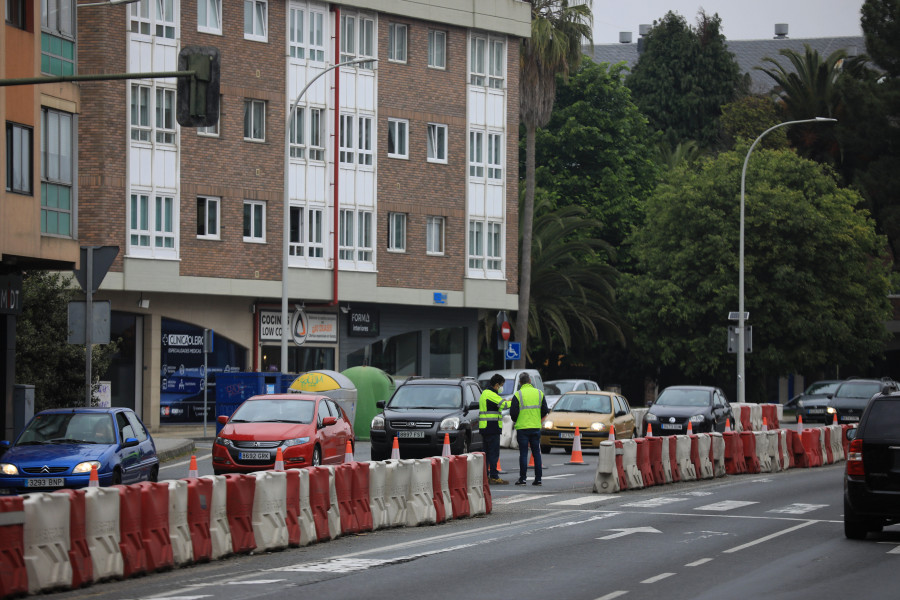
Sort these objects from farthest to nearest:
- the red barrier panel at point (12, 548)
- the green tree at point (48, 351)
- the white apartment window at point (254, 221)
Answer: the white apartment window at point (254, 221)
the green tree at point (48, 351)
the red barrier panel at point (12, 548)

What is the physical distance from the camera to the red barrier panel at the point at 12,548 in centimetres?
1183

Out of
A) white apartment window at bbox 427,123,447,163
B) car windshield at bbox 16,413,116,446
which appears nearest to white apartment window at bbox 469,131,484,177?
white apartment window at bbox 427,123,447,163

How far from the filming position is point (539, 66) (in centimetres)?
5500

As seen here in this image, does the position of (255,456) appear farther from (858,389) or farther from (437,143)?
A: (858,389)

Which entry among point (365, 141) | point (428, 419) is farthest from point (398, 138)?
point (428, 419)

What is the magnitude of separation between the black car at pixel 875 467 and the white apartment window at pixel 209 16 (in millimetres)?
31112

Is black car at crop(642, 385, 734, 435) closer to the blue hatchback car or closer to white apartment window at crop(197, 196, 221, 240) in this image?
white apartment window at crop(197, 196, 221, 240)

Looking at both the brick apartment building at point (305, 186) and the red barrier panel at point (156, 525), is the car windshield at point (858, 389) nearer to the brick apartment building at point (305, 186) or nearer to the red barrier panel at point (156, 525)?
the brick apartment building at point (305, 186)

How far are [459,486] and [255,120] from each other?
2807cm

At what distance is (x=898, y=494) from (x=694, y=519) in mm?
3600

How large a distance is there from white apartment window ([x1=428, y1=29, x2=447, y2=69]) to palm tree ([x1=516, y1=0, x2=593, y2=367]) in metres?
4.45

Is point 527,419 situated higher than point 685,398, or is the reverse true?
point 527,419

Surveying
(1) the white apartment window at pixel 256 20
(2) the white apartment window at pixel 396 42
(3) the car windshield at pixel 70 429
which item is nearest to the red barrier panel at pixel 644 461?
(3) the car windshield at pixel 70 429

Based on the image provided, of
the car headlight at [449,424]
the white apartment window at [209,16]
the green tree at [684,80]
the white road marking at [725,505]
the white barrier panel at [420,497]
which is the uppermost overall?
the green tree at [684,80]
